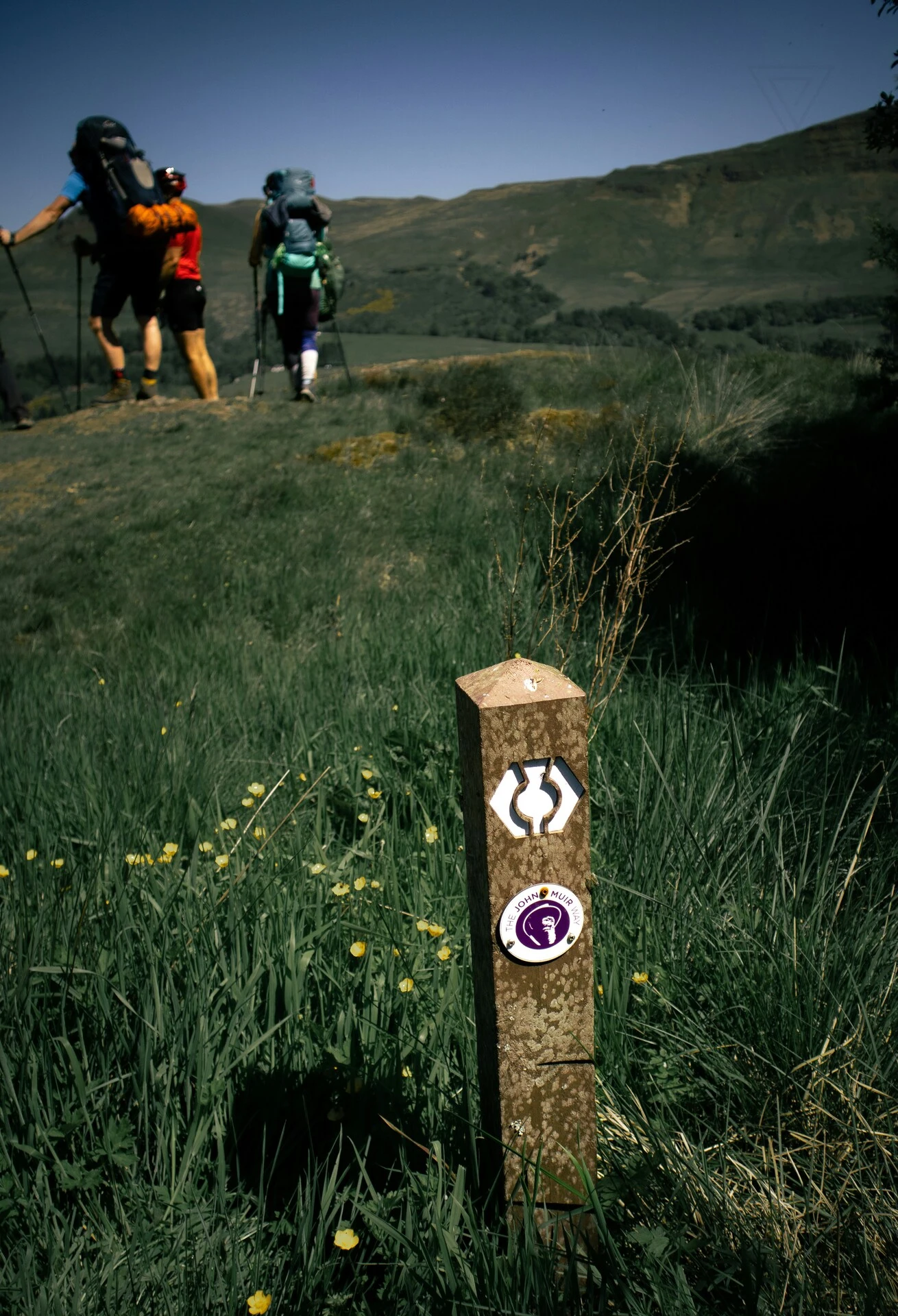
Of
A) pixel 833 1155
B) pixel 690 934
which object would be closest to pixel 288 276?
pixel 690 934

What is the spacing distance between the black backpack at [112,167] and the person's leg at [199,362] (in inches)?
51.7

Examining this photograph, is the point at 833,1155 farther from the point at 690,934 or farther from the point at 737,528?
the point at 737,528

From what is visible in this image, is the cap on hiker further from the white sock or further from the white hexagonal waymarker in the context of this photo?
the white hexagonal waymarker

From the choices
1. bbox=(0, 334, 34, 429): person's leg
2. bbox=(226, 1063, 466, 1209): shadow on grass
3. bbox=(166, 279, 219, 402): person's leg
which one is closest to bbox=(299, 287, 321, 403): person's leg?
bbox=(166, 279, 219, 402): person's leg

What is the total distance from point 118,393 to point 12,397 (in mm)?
1323

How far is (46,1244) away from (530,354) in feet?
36.3

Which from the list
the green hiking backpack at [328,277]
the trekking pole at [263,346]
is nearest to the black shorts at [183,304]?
the trekking pole at [263,346]

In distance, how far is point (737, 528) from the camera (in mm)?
5270

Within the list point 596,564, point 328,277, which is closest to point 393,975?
point 596,564

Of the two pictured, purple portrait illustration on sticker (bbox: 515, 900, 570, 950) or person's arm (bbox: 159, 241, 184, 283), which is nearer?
purple portrait illustration on sticker (bbox: 515, 900, 570, 950)

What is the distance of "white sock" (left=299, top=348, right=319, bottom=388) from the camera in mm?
9422

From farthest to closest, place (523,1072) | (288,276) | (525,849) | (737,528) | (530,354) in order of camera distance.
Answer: (530,354) < (288,276) < (737,528) < (523,1072) < (525,849)

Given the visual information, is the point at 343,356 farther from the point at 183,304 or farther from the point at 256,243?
the point at 183,304

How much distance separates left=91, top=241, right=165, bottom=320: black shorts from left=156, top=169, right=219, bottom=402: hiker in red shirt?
119 millimetres
